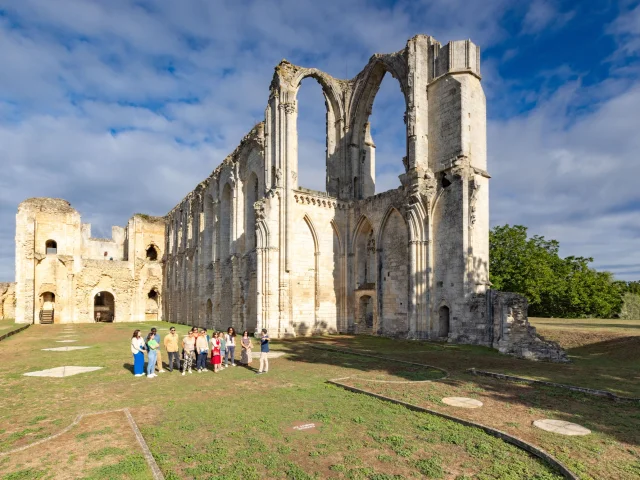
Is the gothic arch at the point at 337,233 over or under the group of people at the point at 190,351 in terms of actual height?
over

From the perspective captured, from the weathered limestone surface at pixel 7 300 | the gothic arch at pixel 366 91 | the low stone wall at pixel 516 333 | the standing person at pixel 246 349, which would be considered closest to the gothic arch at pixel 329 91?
the gothic arch at pixel 366 91

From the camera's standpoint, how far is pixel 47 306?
40312 millimetres

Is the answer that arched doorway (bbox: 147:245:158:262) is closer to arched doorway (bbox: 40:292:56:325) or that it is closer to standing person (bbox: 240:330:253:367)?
arched doorway (bbox: 40:292:56:325)

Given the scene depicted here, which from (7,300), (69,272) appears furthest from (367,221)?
(7,300)

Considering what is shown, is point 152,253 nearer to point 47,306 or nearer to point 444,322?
point 47,306

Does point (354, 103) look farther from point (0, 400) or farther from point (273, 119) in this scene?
point (0, 400)

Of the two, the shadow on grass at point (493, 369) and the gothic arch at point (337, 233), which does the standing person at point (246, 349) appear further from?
the gothic arch at point (337, 233)

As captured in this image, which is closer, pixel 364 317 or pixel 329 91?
pixel 364 317

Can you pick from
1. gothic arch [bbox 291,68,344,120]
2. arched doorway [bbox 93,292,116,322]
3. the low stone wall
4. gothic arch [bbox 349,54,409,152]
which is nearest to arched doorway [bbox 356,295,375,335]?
the low stone wall

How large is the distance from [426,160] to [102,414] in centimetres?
1733

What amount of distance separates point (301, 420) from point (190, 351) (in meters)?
5.91

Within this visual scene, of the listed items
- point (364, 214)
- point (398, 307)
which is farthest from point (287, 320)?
point (364, 214)

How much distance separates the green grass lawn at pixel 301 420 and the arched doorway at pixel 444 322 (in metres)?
7.15

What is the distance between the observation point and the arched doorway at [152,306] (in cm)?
4481
